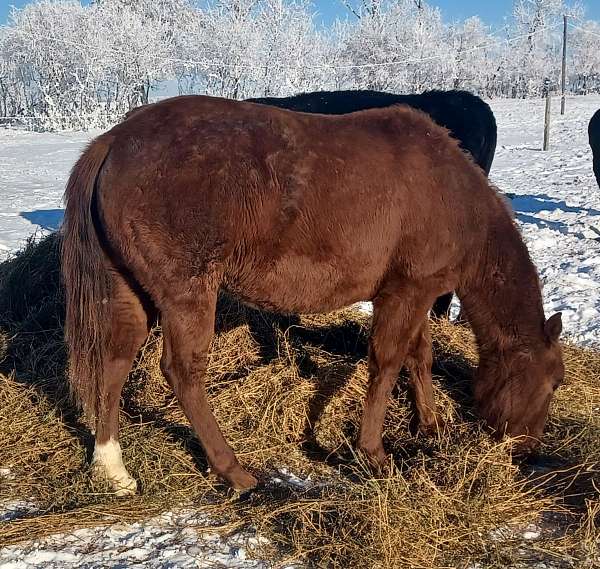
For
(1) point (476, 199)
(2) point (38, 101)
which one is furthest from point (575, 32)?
(1) point (476, 199)

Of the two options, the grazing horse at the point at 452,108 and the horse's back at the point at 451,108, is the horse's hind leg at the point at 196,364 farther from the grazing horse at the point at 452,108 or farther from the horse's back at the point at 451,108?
the horse's back at the point at 451,108

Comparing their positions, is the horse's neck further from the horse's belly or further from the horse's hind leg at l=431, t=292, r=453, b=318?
the horse's hind leg at l=431, t=292, r=453, b=318

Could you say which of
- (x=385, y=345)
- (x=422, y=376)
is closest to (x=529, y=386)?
(x=422, y=376)

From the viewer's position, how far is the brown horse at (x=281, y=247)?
2982 millimetres

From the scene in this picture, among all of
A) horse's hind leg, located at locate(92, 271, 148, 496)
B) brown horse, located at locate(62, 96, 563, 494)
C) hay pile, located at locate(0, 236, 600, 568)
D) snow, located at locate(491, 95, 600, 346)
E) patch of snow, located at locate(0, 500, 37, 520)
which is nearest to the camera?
hay pile, located at locate(0, 236, 600, 568)

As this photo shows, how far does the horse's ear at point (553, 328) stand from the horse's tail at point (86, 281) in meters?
2.45

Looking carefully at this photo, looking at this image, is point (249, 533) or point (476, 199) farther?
point (476, 199)

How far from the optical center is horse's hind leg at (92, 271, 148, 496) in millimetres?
3197

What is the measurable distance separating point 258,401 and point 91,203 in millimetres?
1667

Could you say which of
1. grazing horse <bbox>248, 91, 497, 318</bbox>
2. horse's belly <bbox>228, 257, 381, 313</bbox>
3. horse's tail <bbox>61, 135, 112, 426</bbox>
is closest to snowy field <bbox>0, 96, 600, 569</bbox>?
horse's tail <bbox>61, 135, 112, 426</bbox>

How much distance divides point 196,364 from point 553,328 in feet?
6.57

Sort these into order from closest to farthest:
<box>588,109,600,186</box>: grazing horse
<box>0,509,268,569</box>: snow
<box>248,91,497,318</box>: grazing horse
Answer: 1. <box>0,509,268,569</box>: snow
2. <box>248,91,497,318</box>: grazing horse
3. <box>588,109,600,186</box>: grazing horse

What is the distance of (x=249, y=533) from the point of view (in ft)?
8.91

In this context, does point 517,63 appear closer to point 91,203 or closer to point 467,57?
point 467,57
